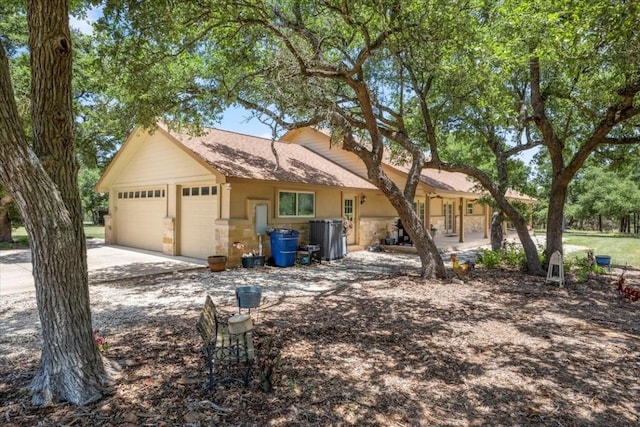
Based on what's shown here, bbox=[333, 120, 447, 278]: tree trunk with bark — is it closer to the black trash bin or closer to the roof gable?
the roof gable

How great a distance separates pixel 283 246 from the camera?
36.7 feet

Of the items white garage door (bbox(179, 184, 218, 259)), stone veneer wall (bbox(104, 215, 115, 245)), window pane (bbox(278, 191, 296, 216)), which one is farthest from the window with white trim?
stone veneer wall (bbox(104, 215, 115, 245))

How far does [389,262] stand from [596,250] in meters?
12.1

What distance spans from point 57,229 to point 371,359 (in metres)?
3.35

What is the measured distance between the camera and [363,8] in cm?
706

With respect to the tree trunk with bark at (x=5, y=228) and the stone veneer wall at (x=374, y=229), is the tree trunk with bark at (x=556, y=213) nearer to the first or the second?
the stone veneer wall at (x=374, y=229)

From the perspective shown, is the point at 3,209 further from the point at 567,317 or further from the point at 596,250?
the point at 596,250

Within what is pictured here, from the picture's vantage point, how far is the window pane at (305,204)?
42.8 ft

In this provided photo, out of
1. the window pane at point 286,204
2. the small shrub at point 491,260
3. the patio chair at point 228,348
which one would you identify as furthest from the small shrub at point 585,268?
the patio chair at point 228,348

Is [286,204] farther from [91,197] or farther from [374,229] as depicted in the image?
[91,197]

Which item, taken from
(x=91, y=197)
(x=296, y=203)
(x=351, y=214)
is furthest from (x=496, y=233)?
(x=91, y=197)

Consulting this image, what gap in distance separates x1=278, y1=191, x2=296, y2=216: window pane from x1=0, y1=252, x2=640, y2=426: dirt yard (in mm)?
4680

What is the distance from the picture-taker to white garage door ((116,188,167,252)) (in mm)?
13758

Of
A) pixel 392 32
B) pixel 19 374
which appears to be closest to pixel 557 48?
pixel 392 32
